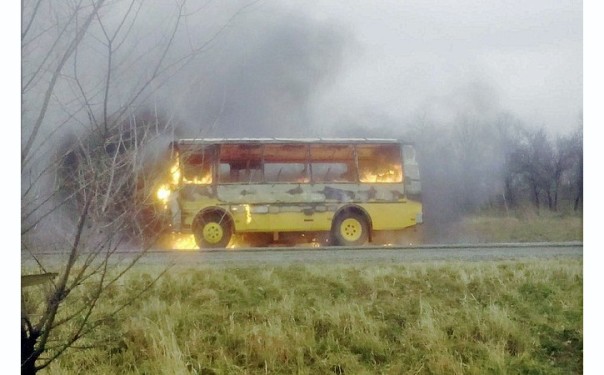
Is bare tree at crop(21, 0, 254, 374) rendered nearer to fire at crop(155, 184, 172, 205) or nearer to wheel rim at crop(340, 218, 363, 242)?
fire at crop(155, 184, 172, 205)

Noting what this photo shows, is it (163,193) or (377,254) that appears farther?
(377,254)

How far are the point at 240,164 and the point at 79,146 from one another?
27.3 inches

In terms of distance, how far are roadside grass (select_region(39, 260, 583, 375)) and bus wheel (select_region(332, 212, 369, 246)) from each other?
12 centimetres

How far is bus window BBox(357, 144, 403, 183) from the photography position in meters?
2.74

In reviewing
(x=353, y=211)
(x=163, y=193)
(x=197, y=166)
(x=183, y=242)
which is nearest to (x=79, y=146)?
(x=163, y=193)

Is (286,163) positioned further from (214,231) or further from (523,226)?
(523,226)

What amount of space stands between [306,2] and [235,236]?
3.67 ft

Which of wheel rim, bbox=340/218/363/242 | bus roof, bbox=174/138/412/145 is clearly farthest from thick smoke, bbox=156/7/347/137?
wheel rim, bbox=340/218/363/242

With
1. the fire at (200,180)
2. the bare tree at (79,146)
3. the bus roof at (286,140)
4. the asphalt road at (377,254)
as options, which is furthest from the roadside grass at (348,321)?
the bus roof at (286,140)

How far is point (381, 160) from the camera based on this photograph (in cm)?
276

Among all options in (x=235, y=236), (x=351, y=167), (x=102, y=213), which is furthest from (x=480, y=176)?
(x=102, y=213)

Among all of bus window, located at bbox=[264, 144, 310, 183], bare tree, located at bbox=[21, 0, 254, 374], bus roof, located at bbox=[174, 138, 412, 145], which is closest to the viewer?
bare tree, located at bbox=[21, 0, 254, 374]

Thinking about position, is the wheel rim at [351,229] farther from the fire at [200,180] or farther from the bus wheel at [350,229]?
the fire at [200,180]

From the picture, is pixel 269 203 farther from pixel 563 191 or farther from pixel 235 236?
pixel 563 191
